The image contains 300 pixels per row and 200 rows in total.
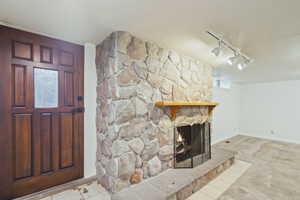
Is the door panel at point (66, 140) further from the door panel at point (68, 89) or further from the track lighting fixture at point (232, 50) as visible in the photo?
the track lighting fixture at point (232, 50)

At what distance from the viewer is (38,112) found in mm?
1731

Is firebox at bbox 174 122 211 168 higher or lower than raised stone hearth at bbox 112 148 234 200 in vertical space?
higher

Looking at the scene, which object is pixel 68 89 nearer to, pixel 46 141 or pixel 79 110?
pixel 79 110

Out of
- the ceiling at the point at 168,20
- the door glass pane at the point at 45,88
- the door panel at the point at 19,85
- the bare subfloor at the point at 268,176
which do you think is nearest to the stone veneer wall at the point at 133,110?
the ceiling at the point at 168,20

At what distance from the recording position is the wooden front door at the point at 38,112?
157 cm

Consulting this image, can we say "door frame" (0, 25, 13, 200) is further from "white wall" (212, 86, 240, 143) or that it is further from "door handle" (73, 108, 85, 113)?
"white wall" (212, 86, 240, 143)

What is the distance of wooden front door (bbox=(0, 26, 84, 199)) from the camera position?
157 centimetres

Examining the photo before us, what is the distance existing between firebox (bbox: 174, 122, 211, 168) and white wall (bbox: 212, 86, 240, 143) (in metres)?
1.89

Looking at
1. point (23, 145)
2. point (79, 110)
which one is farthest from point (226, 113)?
point (23, 145)

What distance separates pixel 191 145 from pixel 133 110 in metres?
1.38

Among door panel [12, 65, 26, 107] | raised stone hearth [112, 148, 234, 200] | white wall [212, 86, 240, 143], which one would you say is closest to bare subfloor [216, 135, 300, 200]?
raised stone hearth [112, 148, 234, 200]

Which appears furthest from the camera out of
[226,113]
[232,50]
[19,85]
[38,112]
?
[226,113]

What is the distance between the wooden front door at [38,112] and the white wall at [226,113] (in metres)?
3.95

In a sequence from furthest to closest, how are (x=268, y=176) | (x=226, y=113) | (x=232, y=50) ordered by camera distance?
(x=226, y=113) → (x=268, y=176) → (x=232, y=50)
